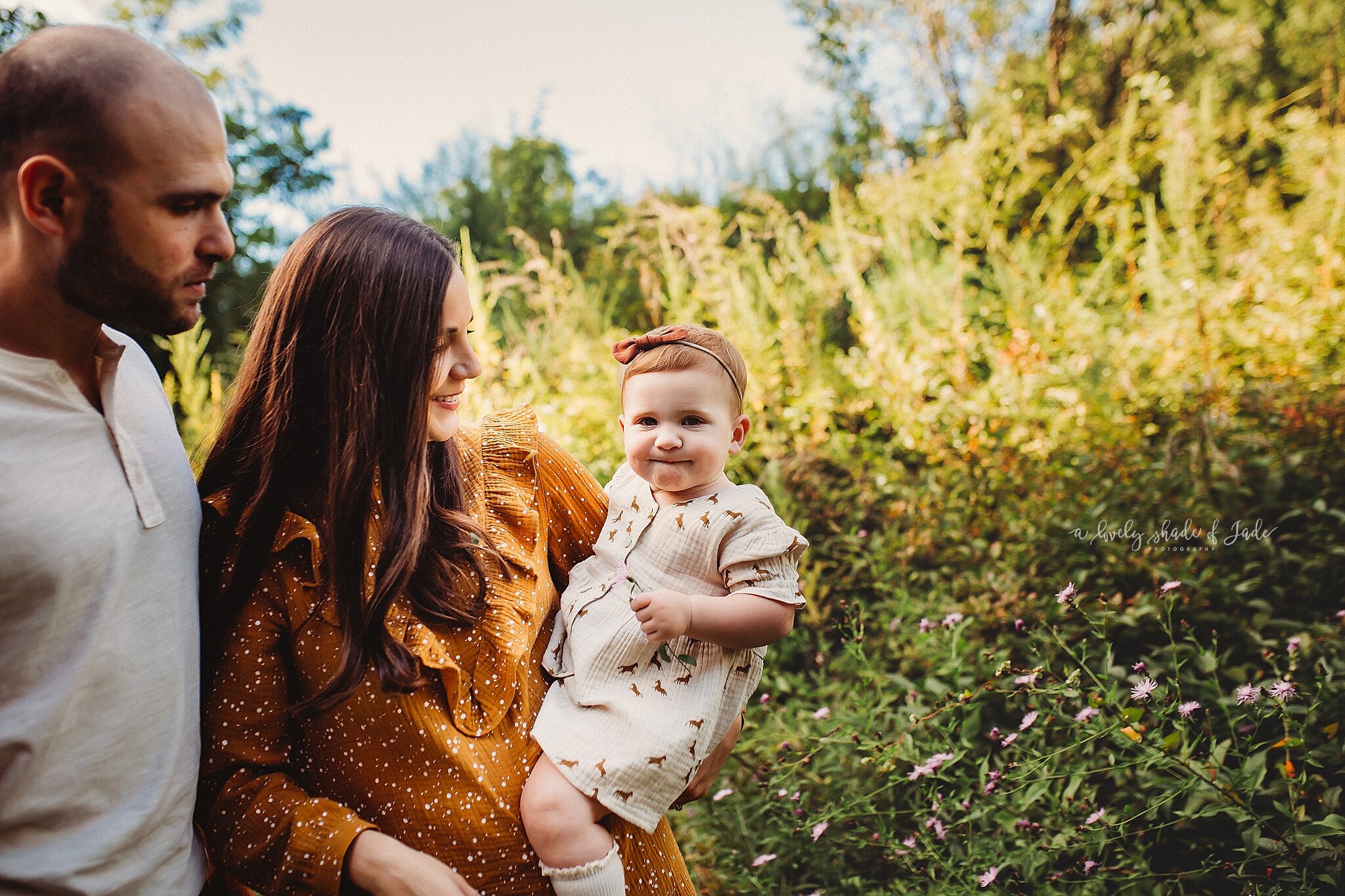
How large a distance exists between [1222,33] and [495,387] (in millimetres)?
6474

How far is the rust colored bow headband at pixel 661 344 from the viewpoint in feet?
5.61

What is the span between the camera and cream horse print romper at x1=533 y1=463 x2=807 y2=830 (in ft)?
4.59

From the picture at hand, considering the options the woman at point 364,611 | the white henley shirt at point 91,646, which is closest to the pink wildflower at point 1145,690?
the woman at point 364,611

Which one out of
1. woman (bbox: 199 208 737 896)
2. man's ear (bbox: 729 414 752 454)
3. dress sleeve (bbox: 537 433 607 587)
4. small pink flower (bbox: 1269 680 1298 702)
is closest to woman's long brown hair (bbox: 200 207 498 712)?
woman (bbox: 199 208 737 896)

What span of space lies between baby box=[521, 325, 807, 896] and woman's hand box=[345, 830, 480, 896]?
160 millimetres

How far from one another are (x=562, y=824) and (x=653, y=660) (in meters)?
0.32

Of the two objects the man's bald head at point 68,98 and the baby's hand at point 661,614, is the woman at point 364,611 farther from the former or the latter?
the man's bald head at point 68,98

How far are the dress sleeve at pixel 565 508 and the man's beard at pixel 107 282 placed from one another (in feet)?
2.68

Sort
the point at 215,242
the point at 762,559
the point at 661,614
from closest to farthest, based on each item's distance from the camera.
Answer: the point at 215,242, the point at 661,614, the point at 762,559

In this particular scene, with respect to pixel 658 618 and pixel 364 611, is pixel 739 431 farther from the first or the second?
pixel 364 611

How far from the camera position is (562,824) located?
1.32 metres

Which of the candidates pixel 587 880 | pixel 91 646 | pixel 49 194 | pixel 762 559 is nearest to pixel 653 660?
pixel 762 559

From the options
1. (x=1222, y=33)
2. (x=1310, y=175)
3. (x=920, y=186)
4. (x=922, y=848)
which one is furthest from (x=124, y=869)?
(x=1222, y=33)

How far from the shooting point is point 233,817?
1231 millimetres
